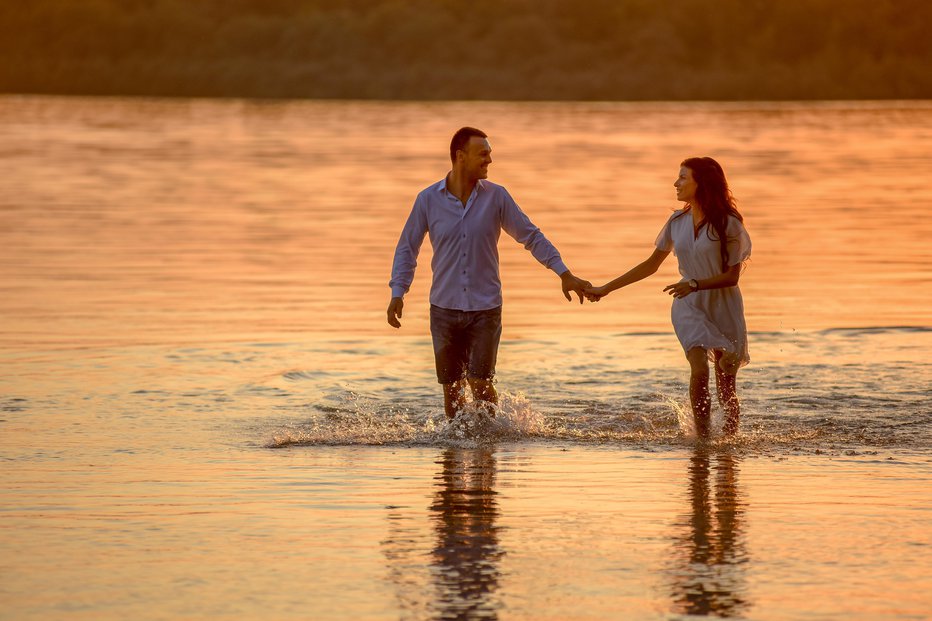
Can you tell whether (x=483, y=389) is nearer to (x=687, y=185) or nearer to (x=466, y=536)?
(x=687, y=185)

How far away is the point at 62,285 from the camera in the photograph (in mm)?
18438

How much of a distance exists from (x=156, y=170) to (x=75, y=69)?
311 feet

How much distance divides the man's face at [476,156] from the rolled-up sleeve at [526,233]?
231 mm

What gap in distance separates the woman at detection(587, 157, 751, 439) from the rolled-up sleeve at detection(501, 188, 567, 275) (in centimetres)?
43

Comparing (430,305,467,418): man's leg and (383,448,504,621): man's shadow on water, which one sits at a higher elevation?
(430,305,467,418): man's leg

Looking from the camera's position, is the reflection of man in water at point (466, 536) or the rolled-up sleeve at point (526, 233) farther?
the rolled-up sleeve at point (526, 233)

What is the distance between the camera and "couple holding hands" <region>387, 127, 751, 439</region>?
1002 cm

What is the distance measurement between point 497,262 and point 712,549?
2.90 metres

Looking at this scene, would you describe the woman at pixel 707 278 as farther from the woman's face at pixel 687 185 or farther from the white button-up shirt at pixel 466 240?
the white button-up shirt at pixel 466 240

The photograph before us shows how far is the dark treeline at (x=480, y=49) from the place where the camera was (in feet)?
389

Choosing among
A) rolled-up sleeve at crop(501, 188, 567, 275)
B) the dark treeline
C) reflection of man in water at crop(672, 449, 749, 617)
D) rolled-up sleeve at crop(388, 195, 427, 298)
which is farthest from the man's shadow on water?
the dark treeline

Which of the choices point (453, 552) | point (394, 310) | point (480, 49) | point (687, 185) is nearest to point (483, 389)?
point (394, 310)

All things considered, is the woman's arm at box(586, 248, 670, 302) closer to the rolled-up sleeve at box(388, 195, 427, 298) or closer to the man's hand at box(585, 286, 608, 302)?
the man's hand at box(585, 286, 608, 302)

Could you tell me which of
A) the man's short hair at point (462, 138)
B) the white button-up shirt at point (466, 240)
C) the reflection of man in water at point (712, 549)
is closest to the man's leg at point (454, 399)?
the white button-up shirt at point (466, 240)
